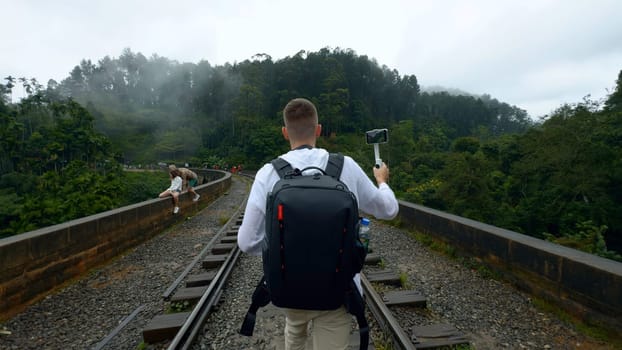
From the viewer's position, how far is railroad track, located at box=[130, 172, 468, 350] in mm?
3158

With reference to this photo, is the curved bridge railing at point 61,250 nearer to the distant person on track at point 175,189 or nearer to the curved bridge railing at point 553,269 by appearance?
the distant person on track at point 175,189

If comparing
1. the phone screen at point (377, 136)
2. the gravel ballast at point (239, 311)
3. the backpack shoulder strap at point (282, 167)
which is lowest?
the gravel ballast at point (239, 311)

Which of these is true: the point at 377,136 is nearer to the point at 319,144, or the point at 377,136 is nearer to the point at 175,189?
the point at 175,189

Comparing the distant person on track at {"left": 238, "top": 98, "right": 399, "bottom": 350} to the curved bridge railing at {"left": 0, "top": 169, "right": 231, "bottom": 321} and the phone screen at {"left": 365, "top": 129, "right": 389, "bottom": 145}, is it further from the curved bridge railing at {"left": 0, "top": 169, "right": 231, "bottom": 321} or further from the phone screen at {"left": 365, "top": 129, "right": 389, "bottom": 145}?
the curved bridge railing at {"left": 0, "top": 169, "right": 231, "bottom": 321}

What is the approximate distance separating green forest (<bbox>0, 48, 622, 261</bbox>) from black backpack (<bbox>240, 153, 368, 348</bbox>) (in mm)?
7213

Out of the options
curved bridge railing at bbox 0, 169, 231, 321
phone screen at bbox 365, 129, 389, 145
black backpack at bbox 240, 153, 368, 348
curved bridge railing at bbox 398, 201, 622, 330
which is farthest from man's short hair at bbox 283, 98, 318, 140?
curved bridge railing at bbox 0, 169, 231, 321

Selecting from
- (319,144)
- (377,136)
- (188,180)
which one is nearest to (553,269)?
(377,136)

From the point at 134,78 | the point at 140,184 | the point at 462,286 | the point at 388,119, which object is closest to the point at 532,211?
the point at 462,286

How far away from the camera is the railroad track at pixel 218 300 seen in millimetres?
3158

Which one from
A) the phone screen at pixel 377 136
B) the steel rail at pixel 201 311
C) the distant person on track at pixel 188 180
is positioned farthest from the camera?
the distant person on track at pixel 188 180

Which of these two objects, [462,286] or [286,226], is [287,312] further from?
[462,286]

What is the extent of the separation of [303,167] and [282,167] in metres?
0.10

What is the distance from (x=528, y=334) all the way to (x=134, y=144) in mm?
95372

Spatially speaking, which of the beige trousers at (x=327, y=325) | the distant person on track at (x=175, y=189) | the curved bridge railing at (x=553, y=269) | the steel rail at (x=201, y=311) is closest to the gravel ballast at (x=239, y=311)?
the steel rail at (x=201, y=311)
